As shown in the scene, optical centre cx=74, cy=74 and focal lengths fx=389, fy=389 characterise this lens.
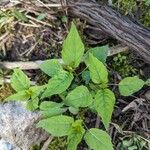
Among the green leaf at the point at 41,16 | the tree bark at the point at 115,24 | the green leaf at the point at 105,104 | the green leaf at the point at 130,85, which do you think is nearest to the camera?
the green leaf at the point at 105,104

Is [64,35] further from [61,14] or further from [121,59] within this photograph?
[121,59]

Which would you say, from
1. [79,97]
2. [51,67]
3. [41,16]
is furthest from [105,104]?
[41,16]

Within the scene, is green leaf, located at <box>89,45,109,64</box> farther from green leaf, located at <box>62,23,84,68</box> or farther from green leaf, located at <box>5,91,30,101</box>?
green leaf, located at <box>5,91,30,101</box>

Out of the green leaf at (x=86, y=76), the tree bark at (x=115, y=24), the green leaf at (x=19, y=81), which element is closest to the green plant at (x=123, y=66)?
the tree bark at (x=115, y=24)

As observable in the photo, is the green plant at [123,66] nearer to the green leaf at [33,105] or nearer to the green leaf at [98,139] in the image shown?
the green leaf at [98,139]

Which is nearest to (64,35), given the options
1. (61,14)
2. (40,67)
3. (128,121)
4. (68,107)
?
(61,14)

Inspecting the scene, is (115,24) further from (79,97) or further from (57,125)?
(57,125)

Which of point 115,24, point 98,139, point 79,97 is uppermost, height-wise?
point 115,24
